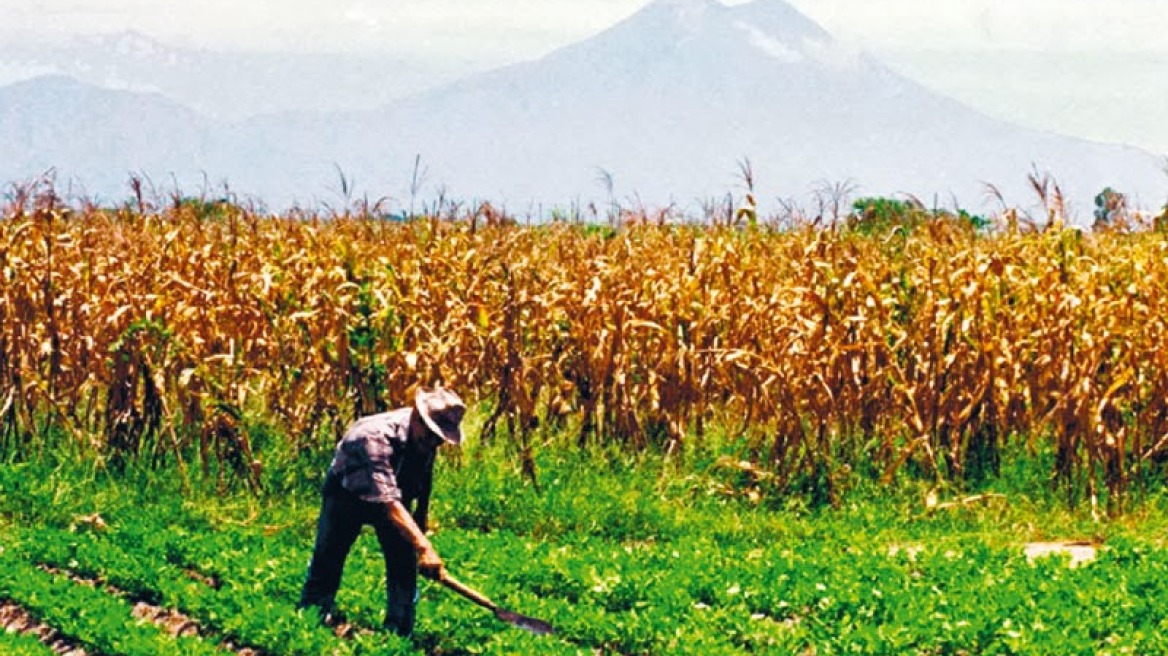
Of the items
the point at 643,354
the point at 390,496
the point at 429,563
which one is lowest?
the point at 429,563

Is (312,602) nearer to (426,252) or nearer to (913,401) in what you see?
(913,401)

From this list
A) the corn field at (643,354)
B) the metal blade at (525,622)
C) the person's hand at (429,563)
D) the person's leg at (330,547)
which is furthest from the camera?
the corn field at (643,354)

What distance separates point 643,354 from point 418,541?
5.76 metres

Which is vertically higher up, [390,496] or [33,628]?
[390,496]

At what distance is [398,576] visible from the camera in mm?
8414

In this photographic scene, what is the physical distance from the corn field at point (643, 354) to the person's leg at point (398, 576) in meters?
3.84

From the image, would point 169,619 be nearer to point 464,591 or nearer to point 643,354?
point 464,591

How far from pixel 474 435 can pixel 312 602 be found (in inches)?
191

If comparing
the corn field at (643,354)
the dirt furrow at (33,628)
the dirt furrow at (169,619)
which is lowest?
the dirt furrow at (33,628)

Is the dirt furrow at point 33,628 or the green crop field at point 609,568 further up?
the green crop field at point 609,568

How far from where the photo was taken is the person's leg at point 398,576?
8211mm

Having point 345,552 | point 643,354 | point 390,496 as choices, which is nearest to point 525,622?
point 345,552

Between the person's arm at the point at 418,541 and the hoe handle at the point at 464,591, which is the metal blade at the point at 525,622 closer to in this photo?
the hoe handle at the point at 464,591

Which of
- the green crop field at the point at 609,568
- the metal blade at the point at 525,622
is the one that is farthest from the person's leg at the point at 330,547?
the metal blade at the point at 525,622
